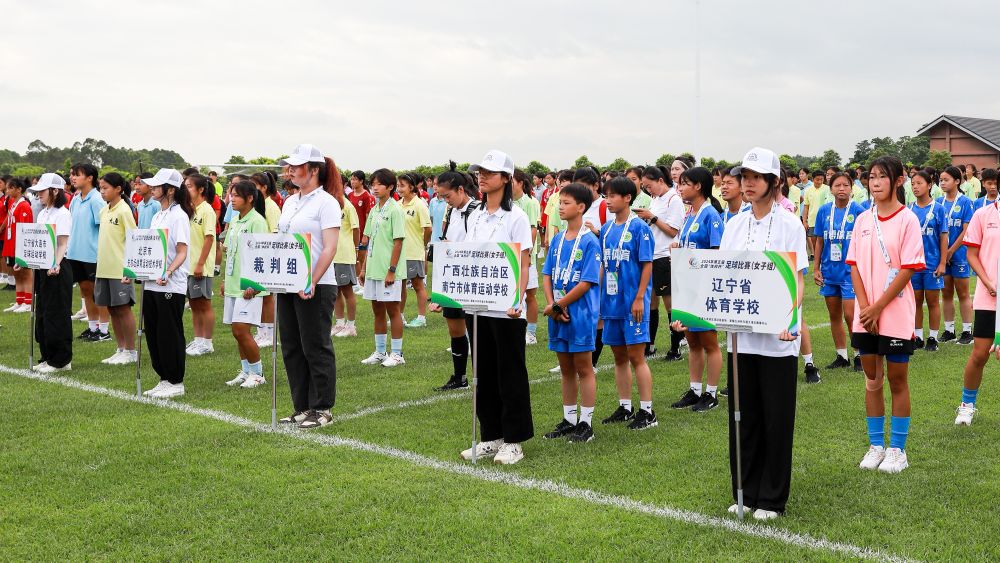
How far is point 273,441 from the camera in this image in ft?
22.6

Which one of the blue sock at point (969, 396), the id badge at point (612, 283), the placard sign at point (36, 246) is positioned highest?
the placard sign at point (36, 246)

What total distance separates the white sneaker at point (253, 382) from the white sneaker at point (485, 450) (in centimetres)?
343

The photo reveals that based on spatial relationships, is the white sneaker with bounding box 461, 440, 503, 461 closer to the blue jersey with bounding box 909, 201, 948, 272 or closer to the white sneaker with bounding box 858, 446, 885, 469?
the white sneaker with bounding box 858, 446, 885, 469

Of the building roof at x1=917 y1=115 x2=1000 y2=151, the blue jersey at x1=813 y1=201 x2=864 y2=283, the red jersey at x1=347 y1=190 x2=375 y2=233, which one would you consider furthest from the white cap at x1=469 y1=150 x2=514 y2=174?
the building roof at x1=917 y1=115 x2=1000 y2=151

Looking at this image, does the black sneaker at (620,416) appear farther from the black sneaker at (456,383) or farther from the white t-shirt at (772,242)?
the white t-shirt at (772,242)

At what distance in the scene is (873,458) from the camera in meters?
6.02

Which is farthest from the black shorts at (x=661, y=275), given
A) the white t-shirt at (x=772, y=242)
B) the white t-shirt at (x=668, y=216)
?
the white t-shirt at (x=772, y=242)

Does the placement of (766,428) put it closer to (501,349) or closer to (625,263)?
(501,349)

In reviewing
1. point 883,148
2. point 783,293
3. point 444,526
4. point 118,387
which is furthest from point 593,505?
point 883,148

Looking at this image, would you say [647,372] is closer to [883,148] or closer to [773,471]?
[773,471]

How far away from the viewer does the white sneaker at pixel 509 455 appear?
6.24m

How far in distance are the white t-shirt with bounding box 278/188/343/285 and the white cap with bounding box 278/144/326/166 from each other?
255mm

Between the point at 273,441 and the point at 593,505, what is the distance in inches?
108

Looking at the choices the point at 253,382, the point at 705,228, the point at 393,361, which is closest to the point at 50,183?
the point at 253,382
